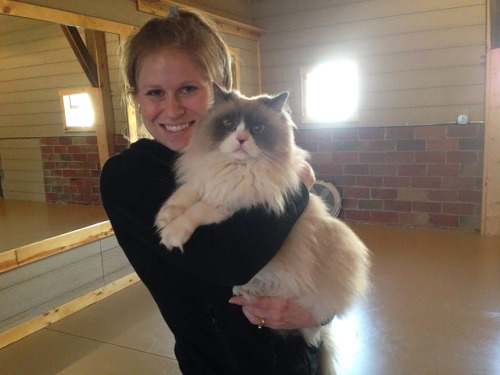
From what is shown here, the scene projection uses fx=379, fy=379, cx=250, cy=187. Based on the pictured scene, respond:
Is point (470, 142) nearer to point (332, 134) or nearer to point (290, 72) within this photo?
point (332, 134)

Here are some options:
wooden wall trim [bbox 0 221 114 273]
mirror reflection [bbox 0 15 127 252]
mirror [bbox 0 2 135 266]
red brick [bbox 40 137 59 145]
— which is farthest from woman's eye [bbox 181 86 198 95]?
red brick [bbox 40 137 59 145]

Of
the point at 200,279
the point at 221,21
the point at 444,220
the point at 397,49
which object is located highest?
the point at 221,21

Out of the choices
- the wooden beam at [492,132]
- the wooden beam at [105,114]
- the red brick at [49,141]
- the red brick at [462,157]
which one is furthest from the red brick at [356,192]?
the red brick at [49,141]

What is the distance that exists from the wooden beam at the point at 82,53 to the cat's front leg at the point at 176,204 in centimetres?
277

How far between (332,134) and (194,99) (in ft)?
12.7

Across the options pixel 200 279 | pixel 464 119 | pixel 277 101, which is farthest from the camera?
pixel 464 119

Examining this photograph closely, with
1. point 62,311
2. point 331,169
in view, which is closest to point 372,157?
point 331,169

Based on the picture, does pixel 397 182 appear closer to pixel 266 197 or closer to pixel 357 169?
pixel 357 169

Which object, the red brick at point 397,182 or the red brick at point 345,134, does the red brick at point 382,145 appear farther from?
the red brick at point 397,182

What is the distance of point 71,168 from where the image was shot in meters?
3.94

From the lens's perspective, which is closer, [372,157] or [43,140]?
[43,140]

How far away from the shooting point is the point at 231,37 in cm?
487

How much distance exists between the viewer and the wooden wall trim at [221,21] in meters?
3.73

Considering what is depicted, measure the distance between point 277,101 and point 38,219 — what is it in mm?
3073
